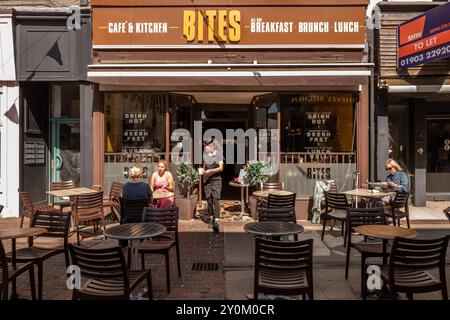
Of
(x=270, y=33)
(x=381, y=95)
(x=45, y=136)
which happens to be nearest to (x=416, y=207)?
(x=381, y=95)

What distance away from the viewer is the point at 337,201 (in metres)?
7.19

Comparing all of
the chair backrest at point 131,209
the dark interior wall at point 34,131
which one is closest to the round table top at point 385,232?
the chair backrest at point 131,209

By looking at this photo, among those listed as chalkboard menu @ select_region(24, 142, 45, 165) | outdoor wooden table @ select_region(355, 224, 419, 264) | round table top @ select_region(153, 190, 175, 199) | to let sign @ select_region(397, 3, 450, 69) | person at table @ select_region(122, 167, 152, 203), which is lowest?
outdoor wooden table @ select_region(355, 224, 419, 264)

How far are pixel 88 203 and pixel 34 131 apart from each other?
3598 millimetres

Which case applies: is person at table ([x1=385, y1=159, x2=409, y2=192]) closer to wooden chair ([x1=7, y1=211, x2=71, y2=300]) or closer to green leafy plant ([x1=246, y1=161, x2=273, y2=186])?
green leafy plant ([x1=246, y1=161, x2=273, y2=186])

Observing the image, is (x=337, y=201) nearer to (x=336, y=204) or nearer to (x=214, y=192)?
(x=336, y=204)

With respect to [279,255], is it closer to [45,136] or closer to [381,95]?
[381,95]

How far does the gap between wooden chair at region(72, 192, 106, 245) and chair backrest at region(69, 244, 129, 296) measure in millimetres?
3677

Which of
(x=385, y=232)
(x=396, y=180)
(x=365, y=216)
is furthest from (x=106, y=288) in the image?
(x=396, y=180)

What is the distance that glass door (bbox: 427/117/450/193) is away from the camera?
10609 mm

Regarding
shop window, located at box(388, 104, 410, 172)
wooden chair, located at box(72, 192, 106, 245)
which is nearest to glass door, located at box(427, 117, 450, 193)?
shop window, located at box(388, 104, 410, 172)

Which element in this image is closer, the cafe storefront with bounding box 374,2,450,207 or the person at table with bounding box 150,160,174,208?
the person at table with bounding box 150,160,174,208

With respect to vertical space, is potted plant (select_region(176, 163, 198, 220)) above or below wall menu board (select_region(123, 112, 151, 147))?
below
